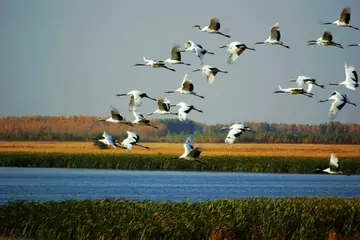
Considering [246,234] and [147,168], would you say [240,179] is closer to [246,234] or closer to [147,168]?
[147,168]

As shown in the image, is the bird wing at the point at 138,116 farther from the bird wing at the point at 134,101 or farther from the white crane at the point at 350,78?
the white crane at the point at 350,78

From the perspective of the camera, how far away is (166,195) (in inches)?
1924

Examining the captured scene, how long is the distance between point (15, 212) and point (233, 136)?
603 centimetres

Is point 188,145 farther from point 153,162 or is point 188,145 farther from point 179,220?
point 153,162

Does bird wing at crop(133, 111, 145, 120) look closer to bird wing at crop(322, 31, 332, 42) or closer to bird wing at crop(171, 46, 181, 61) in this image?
bird wing at crop(171, 46, 181, 61)

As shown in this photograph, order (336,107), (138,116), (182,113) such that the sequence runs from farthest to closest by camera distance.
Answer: (138,116) < (182,113) < (336,107)

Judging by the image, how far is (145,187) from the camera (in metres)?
55.9

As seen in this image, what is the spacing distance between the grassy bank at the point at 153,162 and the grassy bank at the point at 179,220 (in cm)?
4082

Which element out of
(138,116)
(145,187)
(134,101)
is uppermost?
(134,101)

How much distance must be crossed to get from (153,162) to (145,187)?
16.9 meters

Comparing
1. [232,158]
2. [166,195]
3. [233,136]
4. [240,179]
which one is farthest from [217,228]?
[232,158]

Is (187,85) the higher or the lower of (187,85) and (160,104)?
the higher

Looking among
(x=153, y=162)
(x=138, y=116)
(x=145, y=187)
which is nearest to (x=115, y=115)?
(x=138, y=116)

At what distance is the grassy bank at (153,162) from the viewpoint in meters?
70.1
